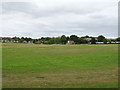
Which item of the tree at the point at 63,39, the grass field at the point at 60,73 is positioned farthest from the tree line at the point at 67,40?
the grass field at the point at 60,73

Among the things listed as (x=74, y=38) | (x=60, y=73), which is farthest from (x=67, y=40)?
(x=60, y=73)

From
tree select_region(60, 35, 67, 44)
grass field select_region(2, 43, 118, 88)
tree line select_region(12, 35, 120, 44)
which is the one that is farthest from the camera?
tree select_region(60, 35, 67, 44)

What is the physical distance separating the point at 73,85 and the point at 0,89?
3.78 metres

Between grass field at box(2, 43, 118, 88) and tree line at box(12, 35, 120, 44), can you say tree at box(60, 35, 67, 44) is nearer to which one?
tree line at box(12, 35, 120, 44)

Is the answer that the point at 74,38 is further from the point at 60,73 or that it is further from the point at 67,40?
the point at 60,73

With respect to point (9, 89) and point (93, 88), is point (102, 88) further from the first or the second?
point (9, 89)

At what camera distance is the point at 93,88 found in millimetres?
10797

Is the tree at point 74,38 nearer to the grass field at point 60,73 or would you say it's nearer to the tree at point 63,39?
the tree at point 63,39

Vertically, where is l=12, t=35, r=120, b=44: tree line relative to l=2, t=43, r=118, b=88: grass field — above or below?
above

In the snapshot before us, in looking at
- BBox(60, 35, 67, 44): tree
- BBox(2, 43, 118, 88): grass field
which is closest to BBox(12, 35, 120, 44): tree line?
BBox(60, 35, 67, 44): tree

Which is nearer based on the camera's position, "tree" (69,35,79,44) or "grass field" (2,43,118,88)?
"grass field" (2,43,118,88)

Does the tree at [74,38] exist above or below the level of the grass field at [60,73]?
above

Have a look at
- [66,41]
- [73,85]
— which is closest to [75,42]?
[66,41]

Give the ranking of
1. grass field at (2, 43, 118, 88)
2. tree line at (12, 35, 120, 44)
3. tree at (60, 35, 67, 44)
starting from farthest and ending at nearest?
tree at (60, 35, 67, 44), tree line at (12, 35, 120, 44), grass field at (2, 43, 118, 88)
